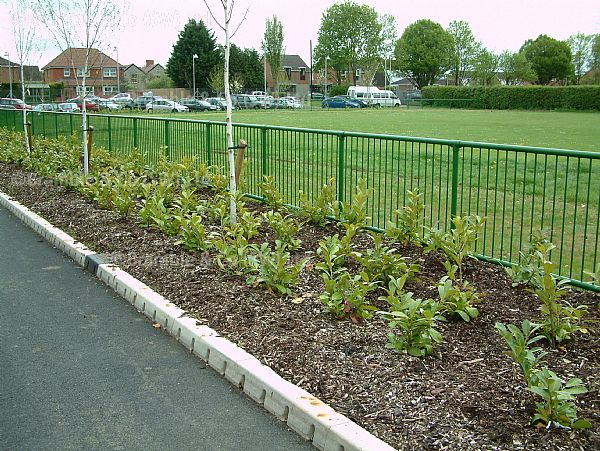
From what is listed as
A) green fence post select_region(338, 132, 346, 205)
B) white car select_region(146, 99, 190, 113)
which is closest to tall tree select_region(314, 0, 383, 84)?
white car select_region(146, 99, 190, 113)

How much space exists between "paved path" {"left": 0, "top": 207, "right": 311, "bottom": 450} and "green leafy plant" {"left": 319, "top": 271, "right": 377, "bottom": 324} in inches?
45.6

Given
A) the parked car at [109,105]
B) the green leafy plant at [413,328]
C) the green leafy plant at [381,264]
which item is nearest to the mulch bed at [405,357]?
the green leafy plant at [413,328]

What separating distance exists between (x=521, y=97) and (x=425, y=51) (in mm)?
Answer: 54907

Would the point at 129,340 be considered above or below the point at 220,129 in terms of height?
below

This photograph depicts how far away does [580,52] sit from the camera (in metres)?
109

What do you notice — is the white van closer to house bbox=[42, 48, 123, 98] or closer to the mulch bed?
house bbox=[42, 48, 123, 98]

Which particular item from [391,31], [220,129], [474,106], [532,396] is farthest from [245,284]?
[391,31]

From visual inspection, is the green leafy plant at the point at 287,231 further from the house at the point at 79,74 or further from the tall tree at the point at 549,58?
the tall tree at the point at 549,58

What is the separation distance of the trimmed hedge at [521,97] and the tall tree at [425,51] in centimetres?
4217

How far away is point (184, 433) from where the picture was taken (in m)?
4.24

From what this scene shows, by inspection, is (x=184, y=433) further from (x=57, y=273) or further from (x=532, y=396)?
(x=57, y=273)

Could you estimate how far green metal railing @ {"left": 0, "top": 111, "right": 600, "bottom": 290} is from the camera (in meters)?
7.48

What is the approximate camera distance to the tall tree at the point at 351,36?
119875 millimetres

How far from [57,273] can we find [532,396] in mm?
A: 5712
